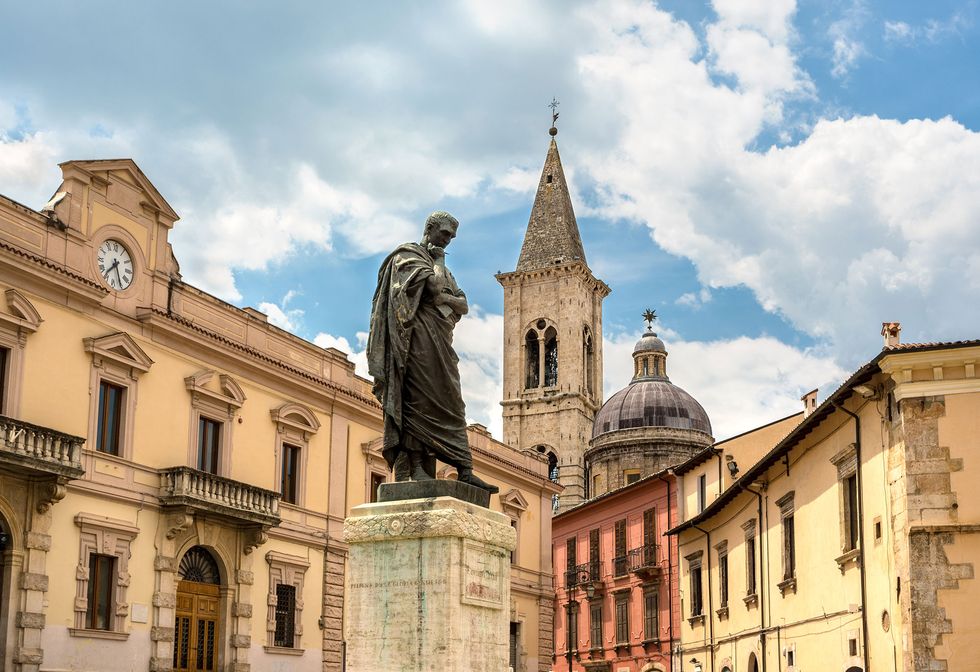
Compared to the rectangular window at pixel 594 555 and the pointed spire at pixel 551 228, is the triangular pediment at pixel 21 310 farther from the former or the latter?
the pointed spire at pixel 551 228

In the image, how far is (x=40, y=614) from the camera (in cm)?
2345

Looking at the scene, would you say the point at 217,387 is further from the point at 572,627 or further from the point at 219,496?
the point at 572,627

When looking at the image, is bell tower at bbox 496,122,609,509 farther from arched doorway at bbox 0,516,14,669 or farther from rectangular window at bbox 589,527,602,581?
arched doorway at bbox 0,516,14,669

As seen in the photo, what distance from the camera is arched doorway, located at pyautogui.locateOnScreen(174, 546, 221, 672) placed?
2709 centimetres

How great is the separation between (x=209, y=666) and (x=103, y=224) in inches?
391

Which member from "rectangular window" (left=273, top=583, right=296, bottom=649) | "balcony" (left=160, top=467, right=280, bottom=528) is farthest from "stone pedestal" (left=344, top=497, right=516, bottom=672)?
"rectangular window" (left=273, top=583, right=296, bottom=649)

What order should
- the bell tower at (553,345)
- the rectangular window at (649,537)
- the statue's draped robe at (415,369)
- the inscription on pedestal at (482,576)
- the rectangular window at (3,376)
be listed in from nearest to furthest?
1. the inscription on pedestal at (482,576)
2. the statue's draped robe at (415,369)
3. the rectangular window at (3,376)
4. the rectangular window at (649,537)
5. the bell tower at (553,345)

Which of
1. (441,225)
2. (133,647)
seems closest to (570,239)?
(133,647)

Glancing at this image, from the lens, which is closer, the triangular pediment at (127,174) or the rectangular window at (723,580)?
the triangular pediment at (127,174)

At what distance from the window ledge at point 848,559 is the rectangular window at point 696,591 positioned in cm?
1393

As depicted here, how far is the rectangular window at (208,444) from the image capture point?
93.2 feet

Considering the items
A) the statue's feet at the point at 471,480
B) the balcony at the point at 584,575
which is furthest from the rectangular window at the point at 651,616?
the statue's feet at the point at 471,480

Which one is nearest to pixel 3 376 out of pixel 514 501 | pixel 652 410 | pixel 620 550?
pixel 514 501

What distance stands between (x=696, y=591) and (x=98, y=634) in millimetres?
19999
